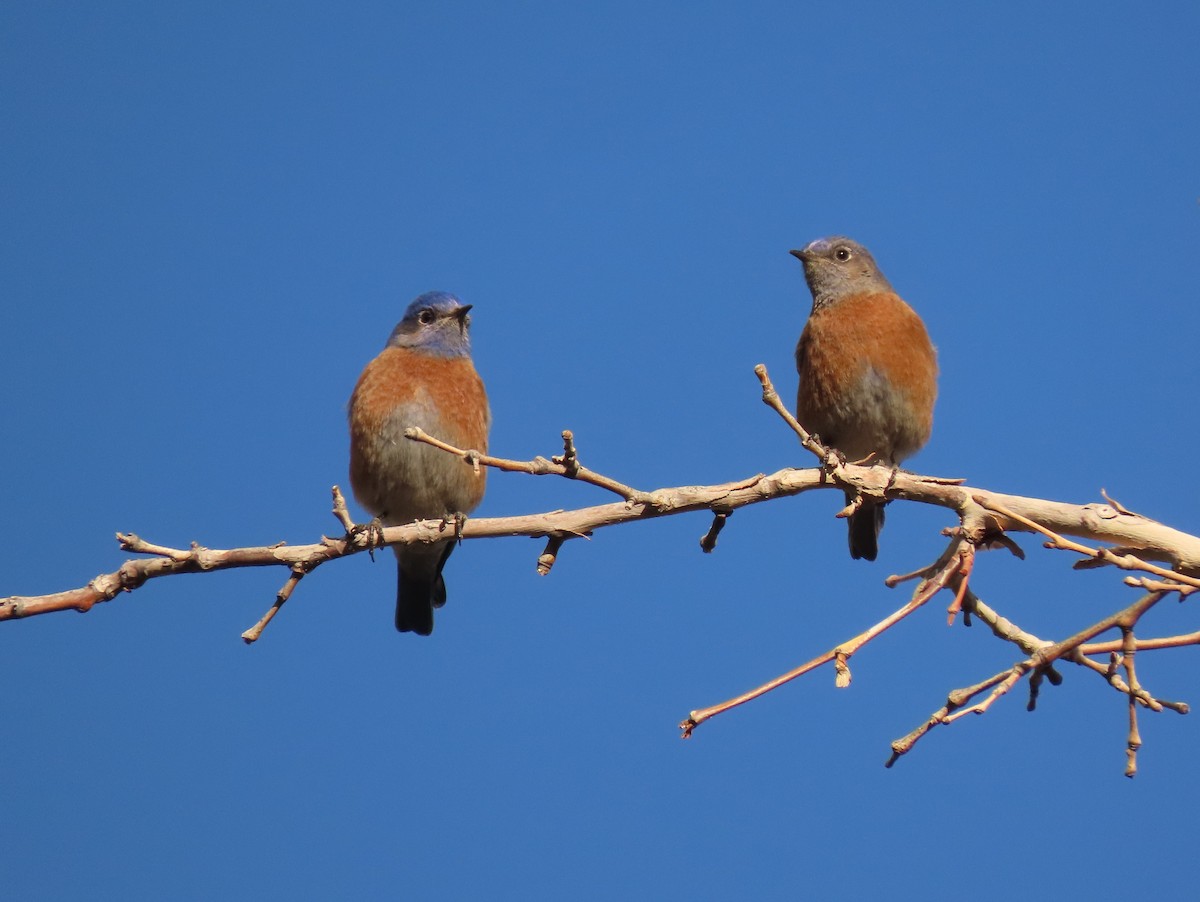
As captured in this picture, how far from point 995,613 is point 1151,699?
1.06 metres

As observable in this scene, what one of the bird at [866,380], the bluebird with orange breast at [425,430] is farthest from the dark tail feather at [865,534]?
the bluebird with orange breast at [425,430]

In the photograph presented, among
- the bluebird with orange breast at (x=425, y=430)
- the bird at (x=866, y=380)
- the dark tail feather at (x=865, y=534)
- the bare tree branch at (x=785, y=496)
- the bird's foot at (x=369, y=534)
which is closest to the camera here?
the bare tree branch at (x=785, y=496)

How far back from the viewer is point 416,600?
8320 millimetres

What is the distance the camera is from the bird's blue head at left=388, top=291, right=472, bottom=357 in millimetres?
8266

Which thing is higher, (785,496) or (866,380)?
(866,380)

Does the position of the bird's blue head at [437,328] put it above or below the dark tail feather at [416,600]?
above

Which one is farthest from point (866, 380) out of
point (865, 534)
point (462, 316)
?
point (462, 316)

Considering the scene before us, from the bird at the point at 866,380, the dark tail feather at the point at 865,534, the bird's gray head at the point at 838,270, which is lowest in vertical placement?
the dark tail feather at the point at 865,534

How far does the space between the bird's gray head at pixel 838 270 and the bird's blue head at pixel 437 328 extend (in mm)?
2232

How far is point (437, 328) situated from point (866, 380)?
8.86 feet

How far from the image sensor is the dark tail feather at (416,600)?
8.30 metres

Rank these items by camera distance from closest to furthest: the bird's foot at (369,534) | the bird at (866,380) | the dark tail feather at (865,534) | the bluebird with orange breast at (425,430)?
the bird's foot at (369,534) < the bluebird with orange breast at (425,430) < the bird at (866,380) < the dark tail feather at (865,534)

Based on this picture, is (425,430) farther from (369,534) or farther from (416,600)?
(369,534)

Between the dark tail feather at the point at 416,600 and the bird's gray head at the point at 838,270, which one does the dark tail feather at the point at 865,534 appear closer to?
the bird's gray head at the point at 838,270
